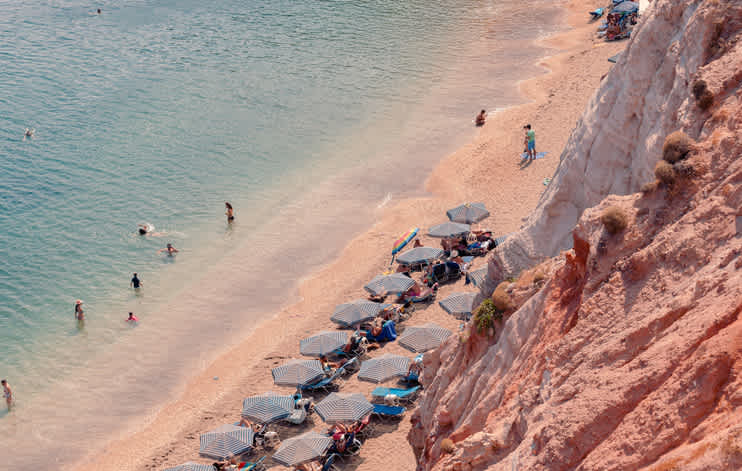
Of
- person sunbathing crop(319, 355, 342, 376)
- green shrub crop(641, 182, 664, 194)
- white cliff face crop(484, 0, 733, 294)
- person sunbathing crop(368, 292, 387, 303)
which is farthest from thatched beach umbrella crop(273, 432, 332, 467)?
green shrub crop(641, 182, 664, 194)

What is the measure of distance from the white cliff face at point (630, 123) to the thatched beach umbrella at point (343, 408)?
875 centimetres

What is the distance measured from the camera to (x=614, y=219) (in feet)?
34.6

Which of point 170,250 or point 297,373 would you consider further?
point 170,250

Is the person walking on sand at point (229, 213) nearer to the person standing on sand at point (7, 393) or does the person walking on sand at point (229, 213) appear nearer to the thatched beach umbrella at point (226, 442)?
the person standing on sand at point (7, 393)

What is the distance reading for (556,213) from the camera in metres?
14.3

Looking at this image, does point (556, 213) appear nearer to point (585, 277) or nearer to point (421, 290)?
point (585, 277)

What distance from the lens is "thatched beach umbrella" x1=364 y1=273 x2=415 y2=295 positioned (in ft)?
93.5

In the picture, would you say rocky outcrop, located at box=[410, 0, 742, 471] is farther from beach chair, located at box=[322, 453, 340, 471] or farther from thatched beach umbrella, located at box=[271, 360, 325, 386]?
thatched beach umbrella, located at box=[271, 360, 325, 386]

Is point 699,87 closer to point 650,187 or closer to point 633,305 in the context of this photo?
point 650,187

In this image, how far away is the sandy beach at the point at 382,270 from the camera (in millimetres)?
22922

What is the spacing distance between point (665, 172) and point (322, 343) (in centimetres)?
1693

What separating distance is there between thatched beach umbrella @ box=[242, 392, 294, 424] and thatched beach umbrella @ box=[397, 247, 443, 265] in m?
9.62

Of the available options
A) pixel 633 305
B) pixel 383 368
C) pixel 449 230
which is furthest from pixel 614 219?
pixel 449 230

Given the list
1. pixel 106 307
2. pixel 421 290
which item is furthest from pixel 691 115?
pixel 106 307
